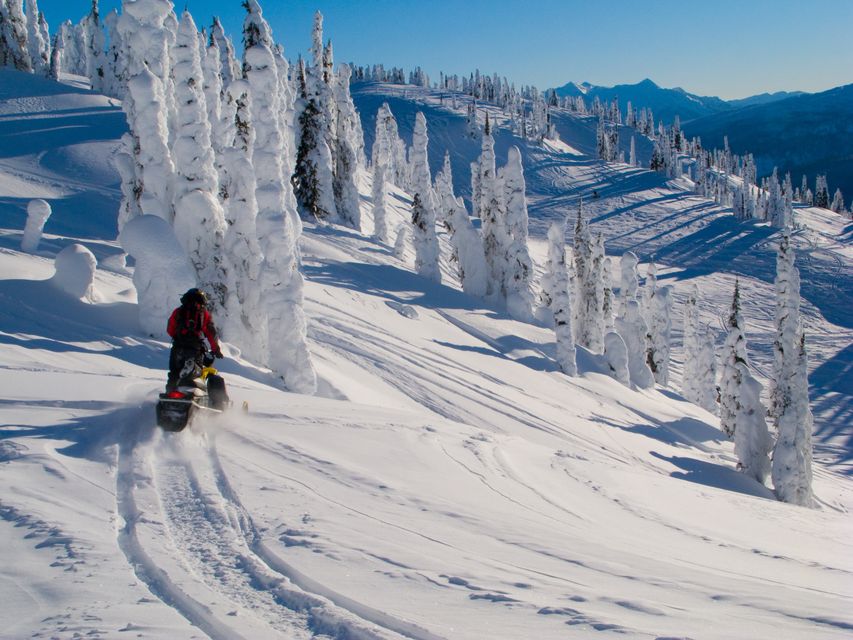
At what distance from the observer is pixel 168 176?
17.5 m

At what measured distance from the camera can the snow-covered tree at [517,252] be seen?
137ft

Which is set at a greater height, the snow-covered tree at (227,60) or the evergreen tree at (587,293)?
the snow-covered tree at (227,60)

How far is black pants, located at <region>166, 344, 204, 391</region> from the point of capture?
803 cm

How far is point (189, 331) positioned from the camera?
838cm

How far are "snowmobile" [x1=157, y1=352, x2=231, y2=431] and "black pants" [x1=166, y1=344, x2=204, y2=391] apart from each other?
0.04 meters

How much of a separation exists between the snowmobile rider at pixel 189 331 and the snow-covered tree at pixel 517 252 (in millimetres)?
34146

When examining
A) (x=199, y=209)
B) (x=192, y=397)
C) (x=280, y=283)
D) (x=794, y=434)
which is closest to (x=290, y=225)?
(x=280, y=283)

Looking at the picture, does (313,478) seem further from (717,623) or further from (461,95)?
(461,95)

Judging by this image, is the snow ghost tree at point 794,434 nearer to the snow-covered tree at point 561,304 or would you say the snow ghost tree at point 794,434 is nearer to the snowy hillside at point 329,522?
the snow-covered tree at point 561,304

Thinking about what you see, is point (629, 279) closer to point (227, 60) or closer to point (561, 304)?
point (561, 304)

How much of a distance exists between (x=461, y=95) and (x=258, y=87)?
17445 centimetres

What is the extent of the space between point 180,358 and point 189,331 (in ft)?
1.33

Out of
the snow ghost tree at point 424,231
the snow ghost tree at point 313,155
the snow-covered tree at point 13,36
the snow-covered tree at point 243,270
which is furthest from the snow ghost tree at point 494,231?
the snow-covered tree at point 13,36

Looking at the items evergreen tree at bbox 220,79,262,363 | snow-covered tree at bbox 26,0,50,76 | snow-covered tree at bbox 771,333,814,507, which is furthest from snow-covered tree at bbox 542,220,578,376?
snow-covered tree at bbox 26,0,50,76
